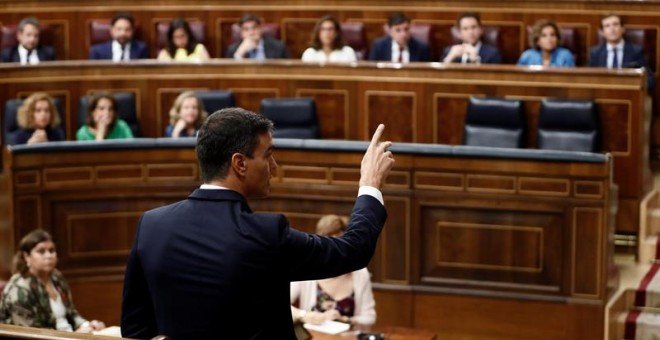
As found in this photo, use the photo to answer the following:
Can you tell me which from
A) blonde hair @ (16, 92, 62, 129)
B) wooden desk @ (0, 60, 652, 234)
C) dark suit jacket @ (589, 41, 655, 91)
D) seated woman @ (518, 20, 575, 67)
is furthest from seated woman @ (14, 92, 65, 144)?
dark suit jacket @ (589, 41, 655, 91)

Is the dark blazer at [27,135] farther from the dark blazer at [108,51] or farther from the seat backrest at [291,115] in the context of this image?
the dark blazer at [108,51]

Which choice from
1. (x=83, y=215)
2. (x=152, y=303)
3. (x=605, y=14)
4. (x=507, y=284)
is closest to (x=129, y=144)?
(x=83, y=215)

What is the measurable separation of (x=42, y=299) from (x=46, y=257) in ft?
0.43

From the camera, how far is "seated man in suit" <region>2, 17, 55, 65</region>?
5.79 meters

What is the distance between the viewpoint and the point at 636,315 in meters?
4.20

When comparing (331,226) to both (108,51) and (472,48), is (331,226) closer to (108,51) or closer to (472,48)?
(472,48)

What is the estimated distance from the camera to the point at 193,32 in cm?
607

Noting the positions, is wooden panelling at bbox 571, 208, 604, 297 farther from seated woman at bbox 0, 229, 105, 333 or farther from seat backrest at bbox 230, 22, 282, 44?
seat backrest at bbox 230, 22, 282, 44

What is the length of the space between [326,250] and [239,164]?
0.18 metres

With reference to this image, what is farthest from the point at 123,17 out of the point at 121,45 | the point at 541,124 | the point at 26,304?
the point at 26,304

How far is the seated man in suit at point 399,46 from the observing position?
5621 millimetres

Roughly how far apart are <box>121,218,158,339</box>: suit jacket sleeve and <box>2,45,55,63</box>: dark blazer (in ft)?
13.8

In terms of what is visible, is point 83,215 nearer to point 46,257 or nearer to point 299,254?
point 46,257

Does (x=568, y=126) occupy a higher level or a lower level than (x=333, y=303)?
higher
